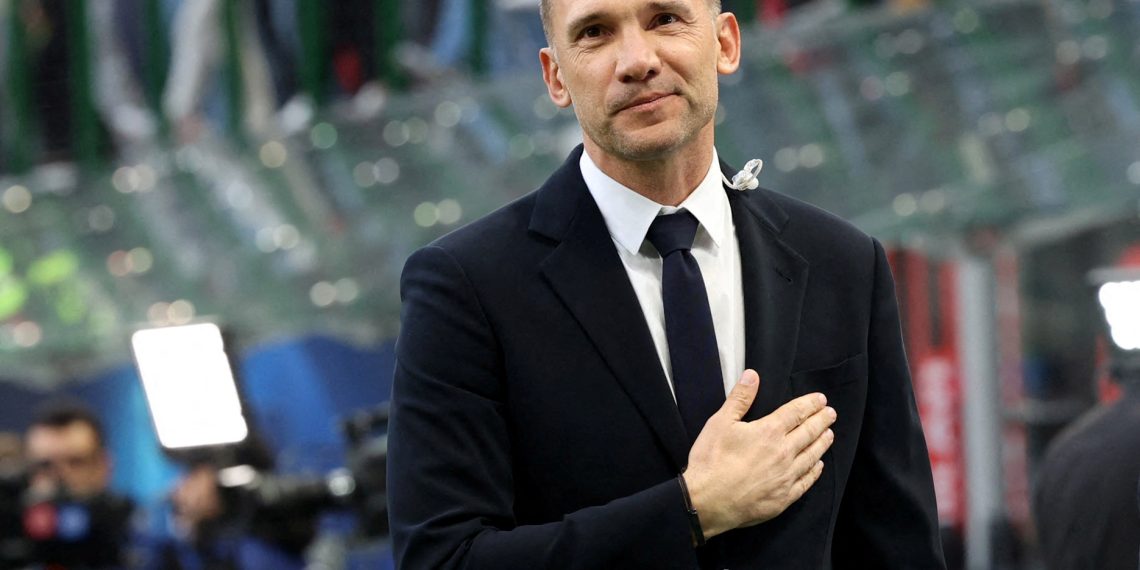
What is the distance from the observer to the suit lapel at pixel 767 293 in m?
1.88

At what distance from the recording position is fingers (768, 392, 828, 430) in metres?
1.84

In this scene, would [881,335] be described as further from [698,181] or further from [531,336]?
[531,336]

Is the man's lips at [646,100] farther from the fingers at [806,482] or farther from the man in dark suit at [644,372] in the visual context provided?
the fingers at [806,482]

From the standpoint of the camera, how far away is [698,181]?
77.9 inches

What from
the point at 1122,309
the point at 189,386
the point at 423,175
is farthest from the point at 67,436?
the point at 423,175

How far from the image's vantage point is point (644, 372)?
186 centimetres

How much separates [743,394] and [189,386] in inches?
158

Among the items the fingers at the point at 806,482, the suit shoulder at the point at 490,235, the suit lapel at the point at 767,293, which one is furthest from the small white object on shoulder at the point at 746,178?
the fingers at the point at 806,482

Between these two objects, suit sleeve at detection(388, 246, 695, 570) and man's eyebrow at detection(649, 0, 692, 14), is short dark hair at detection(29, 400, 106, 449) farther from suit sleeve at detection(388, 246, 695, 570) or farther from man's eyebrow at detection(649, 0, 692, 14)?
man's eyebrow at detection(649, 0, 692, 14)

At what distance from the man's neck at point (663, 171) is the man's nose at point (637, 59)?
0.36 feet

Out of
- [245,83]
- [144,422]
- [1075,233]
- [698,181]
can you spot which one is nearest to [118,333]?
[144,422]

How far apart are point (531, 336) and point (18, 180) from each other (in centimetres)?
1284

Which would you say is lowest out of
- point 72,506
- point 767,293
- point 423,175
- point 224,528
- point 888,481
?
point 224,528

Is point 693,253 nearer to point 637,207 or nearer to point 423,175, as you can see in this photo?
point 637,207
